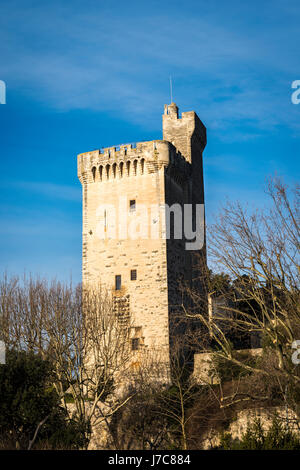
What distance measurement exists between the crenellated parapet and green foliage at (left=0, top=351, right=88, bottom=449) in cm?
1622

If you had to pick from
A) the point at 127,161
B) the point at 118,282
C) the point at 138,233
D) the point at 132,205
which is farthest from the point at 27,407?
the point at 127,161

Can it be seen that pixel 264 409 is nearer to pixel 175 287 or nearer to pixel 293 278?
pixel 293 278

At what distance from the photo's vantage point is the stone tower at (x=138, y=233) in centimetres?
3509

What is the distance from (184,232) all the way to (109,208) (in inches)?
214

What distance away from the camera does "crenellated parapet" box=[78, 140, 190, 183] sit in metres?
37.3

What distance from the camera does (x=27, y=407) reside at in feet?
75.8

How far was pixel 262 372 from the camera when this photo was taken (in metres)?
22.8

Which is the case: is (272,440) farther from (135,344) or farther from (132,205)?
(132,205)

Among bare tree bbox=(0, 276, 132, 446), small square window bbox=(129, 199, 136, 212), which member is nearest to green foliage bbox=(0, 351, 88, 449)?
bare tree bbox=(0, 276, 132, 446)

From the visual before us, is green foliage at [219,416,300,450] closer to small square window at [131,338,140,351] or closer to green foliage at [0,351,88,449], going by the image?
green foliage at [0,351,88,449]

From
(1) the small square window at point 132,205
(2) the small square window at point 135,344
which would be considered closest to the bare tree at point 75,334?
(2) the small square window at point 135,344

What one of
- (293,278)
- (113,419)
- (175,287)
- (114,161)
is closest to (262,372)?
(293,278)

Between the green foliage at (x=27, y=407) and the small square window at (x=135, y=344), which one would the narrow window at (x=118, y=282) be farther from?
the green foliage at (x=27, y=407)

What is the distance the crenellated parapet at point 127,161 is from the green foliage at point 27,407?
16223mm
